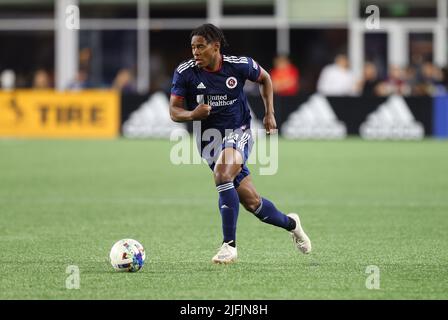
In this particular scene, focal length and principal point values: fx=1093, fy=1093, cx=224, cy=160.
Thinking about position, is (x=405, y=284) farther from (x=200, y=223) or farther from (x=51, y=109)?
(x=51, y=109)

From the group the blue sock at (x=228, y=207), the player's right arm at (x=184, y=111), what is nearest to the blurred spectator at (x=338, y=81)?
the player's right arm at (x=184, y=111)

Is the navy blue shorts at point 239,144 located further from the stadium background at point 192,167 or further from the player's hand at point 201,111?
the stadium background at point 192,167

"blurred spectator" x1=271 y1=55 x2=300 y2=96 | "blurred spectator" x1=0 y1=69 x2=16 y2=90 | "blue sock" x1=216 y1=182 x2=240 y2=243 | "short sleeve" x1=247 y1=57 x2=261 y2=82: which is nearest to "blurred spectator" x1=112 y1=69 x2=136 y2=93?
"blurred spectator" x1=0 y1=69 x2=16 y2=90

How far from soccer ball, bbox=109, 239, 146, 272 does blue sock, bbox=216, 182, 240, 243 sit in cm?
88

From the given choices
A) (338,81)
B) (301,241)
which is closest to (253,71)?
(301,241)

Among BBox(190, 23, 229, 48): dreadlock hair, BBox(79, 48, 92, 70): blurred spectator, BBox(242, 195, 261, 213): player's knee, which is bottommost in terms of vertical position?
BBox(242, 195, 261, 213): player's knee

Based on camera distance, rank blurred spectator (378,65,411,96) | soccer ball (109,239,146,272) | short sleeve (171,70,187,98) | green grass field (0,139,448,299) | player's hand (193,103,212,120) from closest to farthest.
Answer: green grass field (0,139,448,299)
soccer ball (109,239,146,272)
player's hand (193,103,212,120)
short sleeve (171,70,187,98)
blurred spectator (378,65,411,96)

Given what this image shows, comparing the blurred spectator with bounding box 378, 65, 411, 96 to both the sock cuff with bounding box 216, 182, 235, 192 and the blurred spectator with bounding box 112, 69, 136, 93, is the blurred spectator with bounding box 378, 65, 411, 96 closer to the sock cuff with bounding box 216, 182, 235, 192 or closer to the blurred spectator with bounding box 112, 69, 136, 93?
the blurred spectator with bounding box 112, 69, 136, 93

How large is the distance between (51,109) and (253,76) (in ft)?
57.1

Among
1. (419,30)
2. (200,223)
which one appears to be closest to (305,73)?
(419,30)

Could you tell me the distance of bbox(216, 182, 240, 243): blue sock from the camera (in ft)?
29.2

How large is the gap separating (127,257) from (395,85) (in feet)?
63.8

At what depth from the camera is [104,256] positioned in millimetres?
9328

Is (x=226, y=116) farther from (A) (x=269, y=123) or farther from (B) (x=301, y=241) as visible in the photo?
(B) (x=301, y=241)
